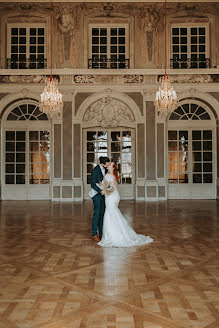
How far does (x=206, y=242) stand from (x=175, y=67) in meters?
8.25

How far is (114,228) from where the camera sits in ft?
16.2

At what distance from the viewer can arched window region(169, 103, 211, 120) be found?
11.7m

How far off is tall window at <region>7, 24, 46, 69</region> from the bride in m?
7.79

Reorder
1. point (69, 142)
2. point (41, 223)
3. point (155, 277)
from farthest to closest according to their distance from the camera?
point (69, 142)
point (41, 223)
point (155, 277)

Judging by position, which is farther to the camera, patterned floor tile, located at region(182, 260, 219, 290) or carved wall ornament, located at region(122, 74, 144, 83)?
carved wall ornament, located at region(122, 74, 144, 83)

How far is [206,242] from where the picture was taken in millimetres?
4848

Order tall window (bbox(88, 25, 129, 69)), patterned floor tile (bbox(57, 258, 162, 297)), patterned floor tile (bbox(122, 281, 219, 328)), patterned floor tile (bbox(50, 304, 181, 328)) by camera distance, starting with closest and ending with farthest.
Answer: patterned floor tile (bbox(50, 304, 181, 328)), patterned floor tile (bbox(122, 281, 219, 328)), patterned floor tile (bbox(57, 258, 162, 297)), tall window (bbox(88, 25, 129, 69))

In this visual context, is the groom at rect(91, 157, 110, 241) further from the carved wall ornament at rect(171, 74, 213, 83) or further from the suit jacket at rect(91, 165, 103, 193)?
the carved wall ornament at rect(171, 74, 213, 83)

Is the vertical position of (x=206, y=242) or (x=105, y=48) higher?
(x=105, y=48)

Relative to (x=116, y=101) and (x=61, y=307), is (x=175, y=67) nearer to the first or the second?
(x=116, y=101)

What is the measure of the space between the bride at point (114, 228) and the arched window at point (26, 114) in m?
7.14

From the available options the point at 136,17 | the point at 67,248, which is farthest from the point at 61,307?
the point at 136,17

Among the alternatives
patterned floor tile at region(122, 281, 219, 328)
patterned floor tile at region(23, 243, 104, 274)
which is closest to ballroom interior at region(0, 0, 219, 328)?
patterned floor tile at region(23, 243, 104, 274)

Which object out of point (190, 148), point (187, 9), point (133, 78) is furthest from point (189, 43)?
point (190, 148)
